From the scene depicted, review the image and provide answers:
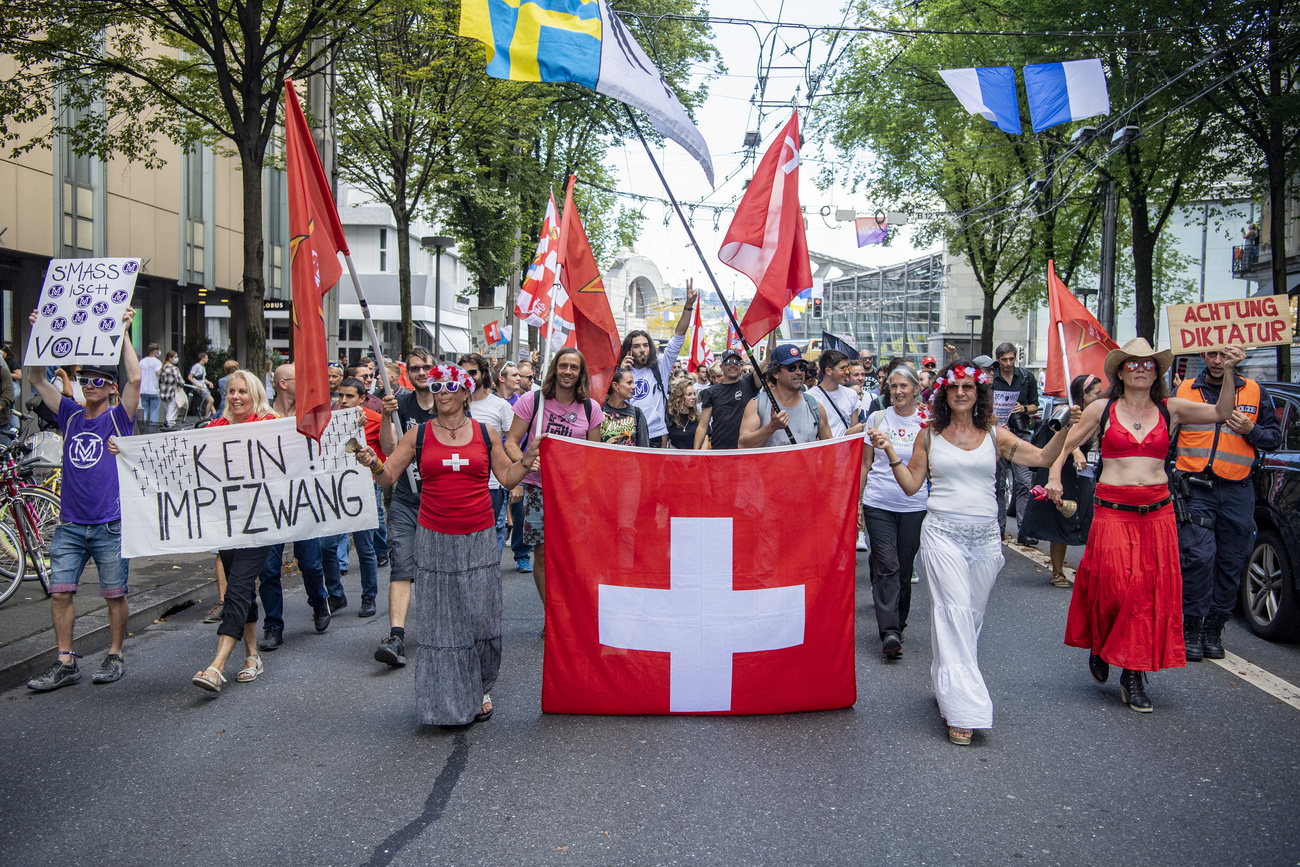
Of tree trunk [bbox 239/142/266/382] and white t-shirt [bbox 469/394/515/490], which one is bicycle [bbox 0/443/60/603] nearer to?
white t-shirt [bbox 469/394/515/490]

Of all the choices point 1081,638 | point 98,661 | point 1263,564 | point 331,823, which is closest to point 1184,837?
point 1081,638

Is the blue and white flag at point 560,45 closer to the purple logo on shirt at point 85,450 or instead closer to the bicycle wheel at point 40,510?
the purple logo on shirt at point 85,450

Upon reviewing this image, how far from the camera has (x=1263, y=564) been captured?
23.0 ft

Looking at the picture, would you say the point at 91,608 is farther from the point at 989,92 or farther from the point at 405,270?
the point at 405,270

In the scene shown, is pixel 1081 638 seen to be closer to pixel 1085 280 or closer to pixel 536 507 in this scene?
pixel 536 507

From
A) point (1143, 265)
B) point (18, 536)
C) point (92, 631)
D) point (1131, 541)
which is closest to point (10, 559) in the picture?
point (18, 536)

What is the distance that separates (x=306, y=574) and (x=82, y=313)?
2144 millimetres

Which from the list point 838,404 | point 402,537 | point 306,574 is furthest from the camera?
point 838,404

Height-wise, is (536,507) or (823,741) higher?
(536,507)

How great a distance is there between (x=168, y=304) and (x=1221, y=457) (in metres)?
26.2

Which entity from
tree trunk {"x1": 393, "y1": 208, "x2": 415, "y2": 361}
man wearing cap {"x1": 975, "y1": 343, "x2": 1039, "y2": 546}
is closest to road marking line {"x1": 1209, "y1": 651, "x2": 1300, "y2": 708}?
man wearing cap {"x1": 975, "y1": 343, "x2": 1039, "y2": 546}

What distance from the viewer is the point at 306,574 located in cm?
713

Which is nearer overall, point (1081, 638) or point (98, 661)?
point (1081, 638)

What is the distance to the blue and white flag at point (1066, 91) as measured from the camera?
12773 mm
